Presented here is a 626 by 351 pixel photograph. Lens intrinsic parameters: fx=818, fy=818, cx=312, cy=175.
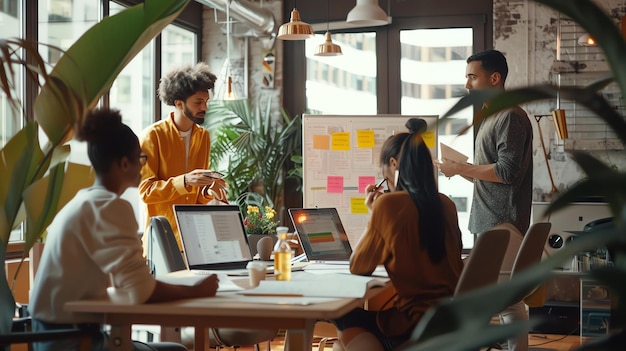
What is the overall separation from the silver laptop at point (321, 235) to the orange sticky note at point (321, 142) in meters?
2.76

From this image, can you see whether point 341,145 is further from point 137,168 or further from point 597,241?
point 597,241

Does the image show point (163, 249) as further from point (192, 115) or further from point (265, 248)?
point (192, 115)

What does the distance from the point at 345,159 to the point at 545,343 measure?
2199mm

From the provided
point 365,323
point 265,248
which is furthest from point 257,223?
point 365,323

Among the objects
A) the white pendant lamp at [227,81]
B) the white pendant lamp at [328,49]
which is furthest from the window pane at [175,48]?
the white pendant lamp at [328,49]

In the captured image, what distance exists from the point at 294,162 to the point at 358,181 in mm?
1015

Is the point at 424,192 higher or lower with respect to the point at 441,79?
lower

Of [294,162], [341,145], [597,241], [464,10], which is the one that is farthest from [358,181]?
[597,241]

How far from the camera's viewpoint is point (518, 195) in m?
4.05

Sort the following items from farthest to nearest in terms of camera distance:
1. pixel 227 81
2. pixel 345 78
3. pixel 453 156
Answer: pixel 345 78
pixel 227 81
pixel 453 156

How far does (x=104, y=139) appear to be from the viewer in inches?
99.9

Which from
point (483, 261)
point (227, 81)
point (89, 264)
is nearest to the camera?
point (89, 264)

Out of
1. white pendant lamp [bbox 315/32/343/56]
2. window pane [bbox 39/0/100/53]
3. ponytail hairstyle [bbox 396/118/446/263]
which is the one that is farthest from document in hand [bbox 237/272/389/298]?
white pendant lamp [bbox 315/32/343/56]

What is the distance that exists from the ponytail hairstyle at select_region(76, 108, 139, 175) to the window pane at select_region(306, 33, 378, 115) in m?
5.33
